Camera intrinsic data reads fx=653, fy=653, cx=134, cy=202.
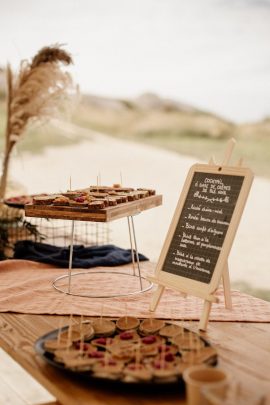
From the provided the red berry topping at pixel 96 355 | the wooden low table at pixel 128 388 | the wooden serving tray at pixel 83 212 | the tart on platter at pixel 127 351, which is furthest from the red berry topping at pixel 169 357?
the wooden serving tray at pixel 83 212

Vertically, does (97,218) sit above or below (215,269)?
above

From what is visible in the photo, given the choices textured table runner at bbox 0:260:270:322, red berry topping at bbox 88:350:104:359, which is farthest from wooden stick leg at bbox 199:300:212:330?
red berry topping at bbox 88:350:104:359

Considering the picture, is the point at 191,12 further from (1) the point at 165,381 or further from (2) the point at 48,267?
(1) the point at 165,381

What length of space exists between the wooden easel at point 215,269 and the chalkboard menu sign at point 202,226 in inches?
0.7

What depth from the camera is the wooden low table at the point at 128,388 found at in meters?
2.29

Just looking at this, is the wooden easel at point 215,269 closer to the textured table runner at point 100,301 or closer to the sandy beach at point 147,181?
the textured table runner at point 100,301

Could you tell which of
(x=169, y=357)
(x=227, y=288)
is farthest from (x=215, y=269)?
(x=169, y=357)

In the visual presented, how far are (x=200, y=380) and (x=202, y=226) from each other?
119 cm

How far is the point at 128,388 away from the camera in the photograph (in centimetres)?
233

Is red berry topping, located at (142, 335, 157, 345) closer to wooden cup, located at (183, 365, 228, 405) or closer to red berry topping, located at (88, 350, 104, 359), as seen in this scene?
red berry topping, located at (88, 350, 104, 359)

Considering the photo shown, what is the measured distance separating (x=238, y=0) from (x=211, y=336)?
169 inches

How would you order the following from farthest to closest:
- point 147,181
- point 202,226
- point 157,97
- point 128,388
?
point 147,181 < point 157,97 < point 202,226 < point 128,388

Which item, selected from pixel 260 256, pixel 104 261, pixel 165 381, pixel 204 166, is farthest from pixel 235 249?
pixel 165 381

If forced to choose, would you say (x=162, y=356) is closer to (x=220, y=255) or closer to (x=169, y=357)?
(x=169, y=357)
